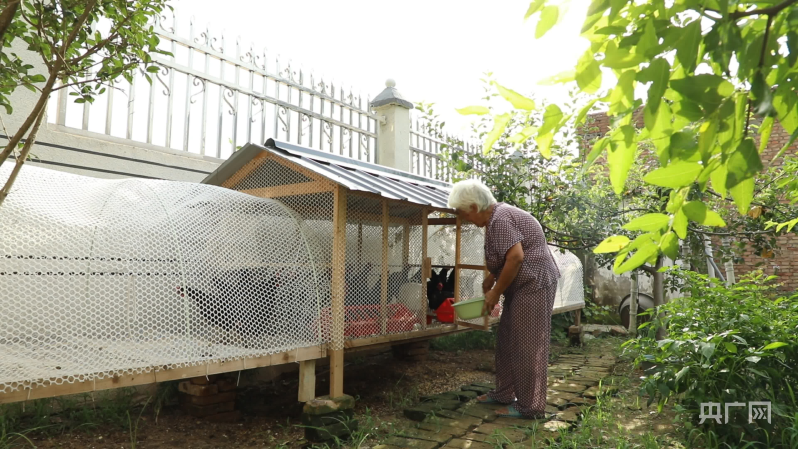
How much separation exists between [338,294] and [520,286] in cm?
130

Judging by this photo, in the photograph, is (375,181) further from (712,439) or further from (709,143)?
(709,143)

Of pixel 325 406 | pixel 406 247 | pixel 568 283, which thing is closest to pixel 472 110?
pixel 325 406

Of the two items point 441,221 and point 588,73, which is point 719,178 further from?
point 441,221

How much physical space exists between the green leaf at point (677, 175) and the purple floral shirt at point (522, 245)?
8.88 feet

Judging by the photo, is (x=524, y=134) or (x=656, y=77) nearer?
(x=656, y=77)

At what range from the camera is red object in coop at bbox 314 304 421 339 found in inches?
138

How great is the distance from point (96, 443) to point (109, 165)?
2151 mm

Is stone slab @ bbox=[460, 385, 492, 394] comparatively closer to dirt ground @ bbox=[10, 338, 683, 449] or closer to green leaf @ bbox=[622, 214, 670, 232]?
dirt ground @ bbox=[10, 338, 683, 449]

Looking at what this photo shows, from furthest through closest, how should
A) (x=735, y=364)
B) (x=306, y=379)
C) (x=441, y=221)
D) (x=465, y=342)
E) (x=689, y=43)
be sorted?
(x=465, y=342) < (x=441, y=221) < (x=306, y=379) < (x=735, y=364) < (x=689, y=43)

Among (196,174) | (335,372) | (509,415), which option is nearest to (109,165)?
(196,174)

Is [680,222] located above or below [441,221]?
below

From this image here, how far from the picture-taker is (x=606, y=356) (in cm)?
591

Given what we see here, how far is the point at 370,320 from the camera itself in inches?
147

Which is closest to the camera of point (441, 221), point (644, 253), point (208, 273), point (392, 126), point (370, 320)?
point (644, 253)
